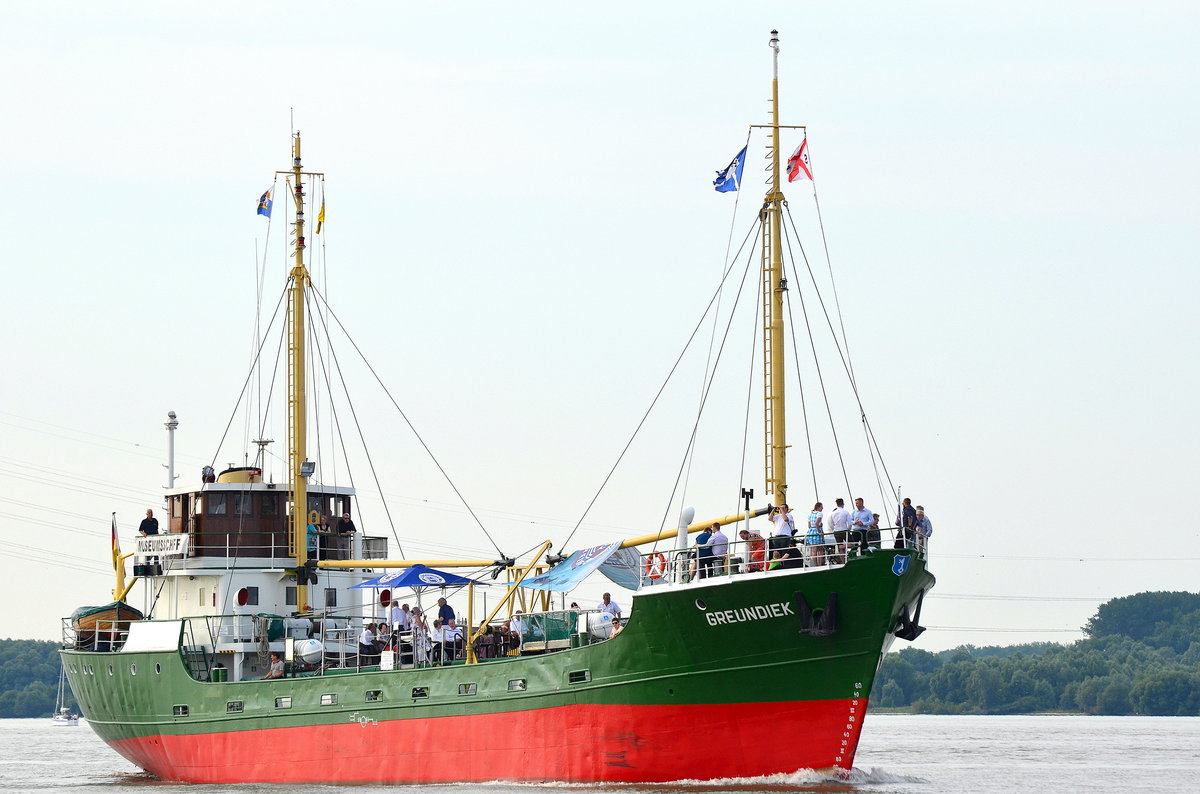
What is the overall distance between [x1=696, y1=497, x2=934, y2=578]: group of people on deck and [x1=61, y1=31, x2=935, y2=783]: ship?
0.07 meters

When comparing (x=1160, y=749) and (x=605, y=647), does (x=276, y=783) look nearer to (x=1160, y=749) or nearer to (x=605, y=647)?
(x=605, y=647)

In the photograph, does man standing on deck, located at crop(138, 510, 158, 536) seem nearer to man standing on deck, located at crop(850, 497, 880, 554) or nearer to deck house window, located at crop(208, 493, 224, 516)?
deck house window, located at crop(208, 493, 224, 516)

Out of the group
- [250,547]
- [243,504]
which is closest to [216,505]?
[243,504]

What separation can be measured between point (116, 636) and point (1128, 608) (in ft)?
338

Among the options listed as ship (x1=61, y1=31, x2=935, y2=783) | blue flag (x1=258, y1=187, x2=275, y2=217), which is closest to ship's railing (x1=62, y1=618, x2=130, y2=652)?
ship (x1=61, y1=31, x2=935, y2=783)

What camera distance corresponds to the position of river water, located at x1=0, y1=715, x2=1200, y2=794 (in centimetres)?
3069

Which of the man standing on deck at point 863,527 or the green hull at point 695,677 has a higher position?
the man standing on deck at point 863,527

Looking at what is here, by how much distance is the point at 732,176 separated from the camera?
33469 mm

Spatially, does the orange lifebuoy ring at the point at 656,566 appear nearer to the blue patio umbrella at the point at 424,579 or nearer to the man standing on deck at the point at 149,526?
the blue patio umbrella at the point at 424,579

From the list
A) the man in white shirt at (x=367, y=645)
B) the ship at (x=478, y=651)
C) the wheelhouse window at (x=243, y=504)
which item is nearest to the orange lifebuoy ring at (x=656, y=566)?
the ship at (x=478, y=651)

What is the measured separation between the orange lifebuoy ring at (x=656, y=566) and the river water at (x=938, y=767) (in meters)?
3.18

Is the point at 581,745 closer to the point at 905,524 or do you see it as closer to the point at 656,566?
the point at 656,566

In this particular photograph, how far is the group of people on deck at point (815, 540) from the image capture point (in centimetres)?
2962

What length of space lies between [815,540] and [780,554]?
0.67 metres
